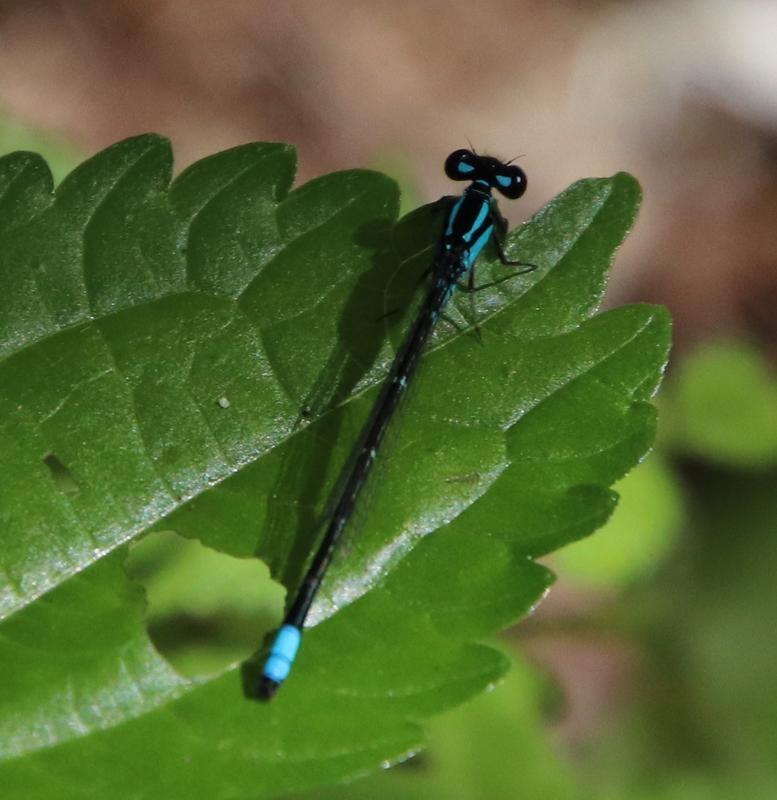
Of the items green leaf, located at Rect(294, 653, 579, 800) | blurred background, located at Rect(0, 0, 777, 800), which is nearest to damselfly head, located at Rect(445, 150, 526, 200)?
blurred background, located at Rect(0, 0, 777, 800)

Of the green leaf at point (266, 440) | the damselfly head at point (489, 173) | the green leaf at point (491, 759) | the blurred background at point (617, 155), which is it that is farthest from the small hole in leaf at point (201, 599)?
the damselfly head at point (489, 173)

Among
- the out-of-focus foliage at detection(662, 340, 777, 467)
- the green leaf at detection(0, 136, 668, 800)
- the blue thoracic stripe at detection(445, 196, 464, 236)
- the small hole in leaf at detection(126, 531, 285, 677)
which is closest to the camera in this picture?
the green leaf at detection(0, 136, 668, 800)

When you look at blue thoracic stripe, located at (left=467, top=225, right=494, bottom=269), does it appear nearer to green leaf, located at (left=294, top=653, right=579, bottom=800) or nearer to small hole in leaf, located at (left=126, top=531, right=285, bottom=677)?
small hole in leaf, located at (left=126, top=531, right=285, bottom=677)

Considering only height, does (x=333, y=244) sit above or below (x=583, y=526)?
above

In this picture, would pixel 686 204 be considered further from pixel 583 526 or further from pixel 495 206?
pixel 583 526

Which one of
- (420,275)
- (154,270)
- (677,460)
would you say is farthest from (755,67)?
(154,270)

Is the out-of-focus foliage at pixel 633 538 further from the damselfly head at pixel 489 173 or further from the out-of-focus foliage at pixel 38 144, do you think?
the out-of-focus foliage at pixel 38 144
